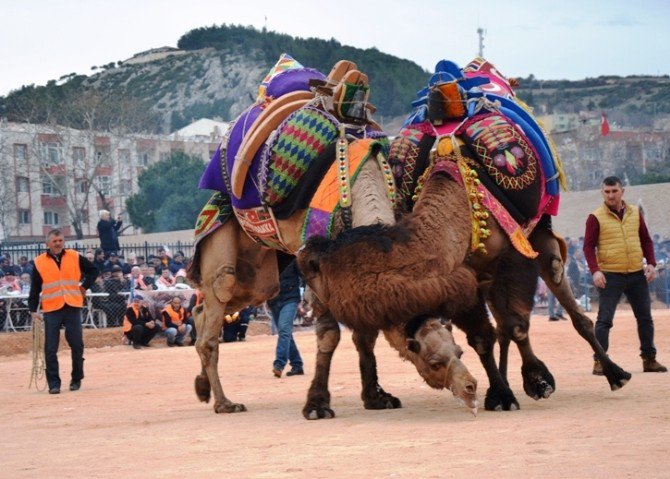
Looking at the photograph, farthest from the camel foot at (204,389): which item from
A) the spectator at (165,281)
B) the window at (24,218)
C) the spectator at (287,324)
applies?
the window at (24,218)

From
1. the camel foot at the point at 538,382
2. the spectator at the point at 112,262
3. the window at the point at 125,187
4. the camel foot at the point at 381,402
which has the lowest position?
the camel foot at the point at 381,402

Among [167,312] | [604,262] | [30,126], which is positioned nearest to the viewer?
[604,262]

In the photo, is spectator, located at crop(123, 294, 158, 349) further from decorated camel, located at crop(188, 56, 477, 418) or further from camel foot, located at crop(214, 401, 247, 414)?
camel foot, located at crop(214, 401, 247, 414)

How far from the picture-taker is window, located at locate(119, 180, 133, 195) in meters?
69.8

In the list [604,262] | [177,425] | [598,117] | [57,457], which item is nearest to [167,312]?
[604,262]

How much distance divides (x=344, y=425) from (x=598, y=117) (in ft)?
363

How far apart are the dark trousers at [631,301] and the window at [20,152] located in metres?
53.2

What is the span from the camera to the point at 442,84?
35.2ft

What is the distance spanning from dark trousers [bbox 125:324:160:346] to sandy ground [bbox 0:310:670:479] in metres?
8.38

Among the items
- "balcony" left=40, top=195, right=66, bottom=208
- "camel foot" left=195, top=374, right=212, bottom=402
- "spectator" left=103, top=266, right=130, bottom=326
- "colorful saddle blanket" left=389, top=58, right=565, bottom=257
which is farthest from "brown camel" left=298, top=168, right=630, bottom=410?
"balcony" left=40, top=195, right=66, bottom=208

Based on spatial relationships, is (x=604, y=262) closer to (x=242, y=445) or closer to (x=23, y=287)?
(x=242, y=445)

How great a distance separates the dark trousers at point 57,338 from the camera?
1572 centimetres

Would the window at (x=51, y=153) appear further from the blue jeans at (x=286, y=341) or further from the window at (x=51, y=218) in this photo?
the blue jeans at (x=286, y=341)

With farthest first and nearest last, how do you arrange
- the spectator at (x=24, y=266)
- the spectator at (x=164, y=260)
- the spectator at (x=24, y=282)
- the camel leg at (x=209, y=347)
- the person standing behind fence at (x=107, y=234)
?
the person standing behind fence at (x=107, y=234)
the spectator at (x=164, y=260)
the spectator at (x=24, y=266)
the spectator at (x=24, y=282)
the camel leg at (x=209, y=347)
